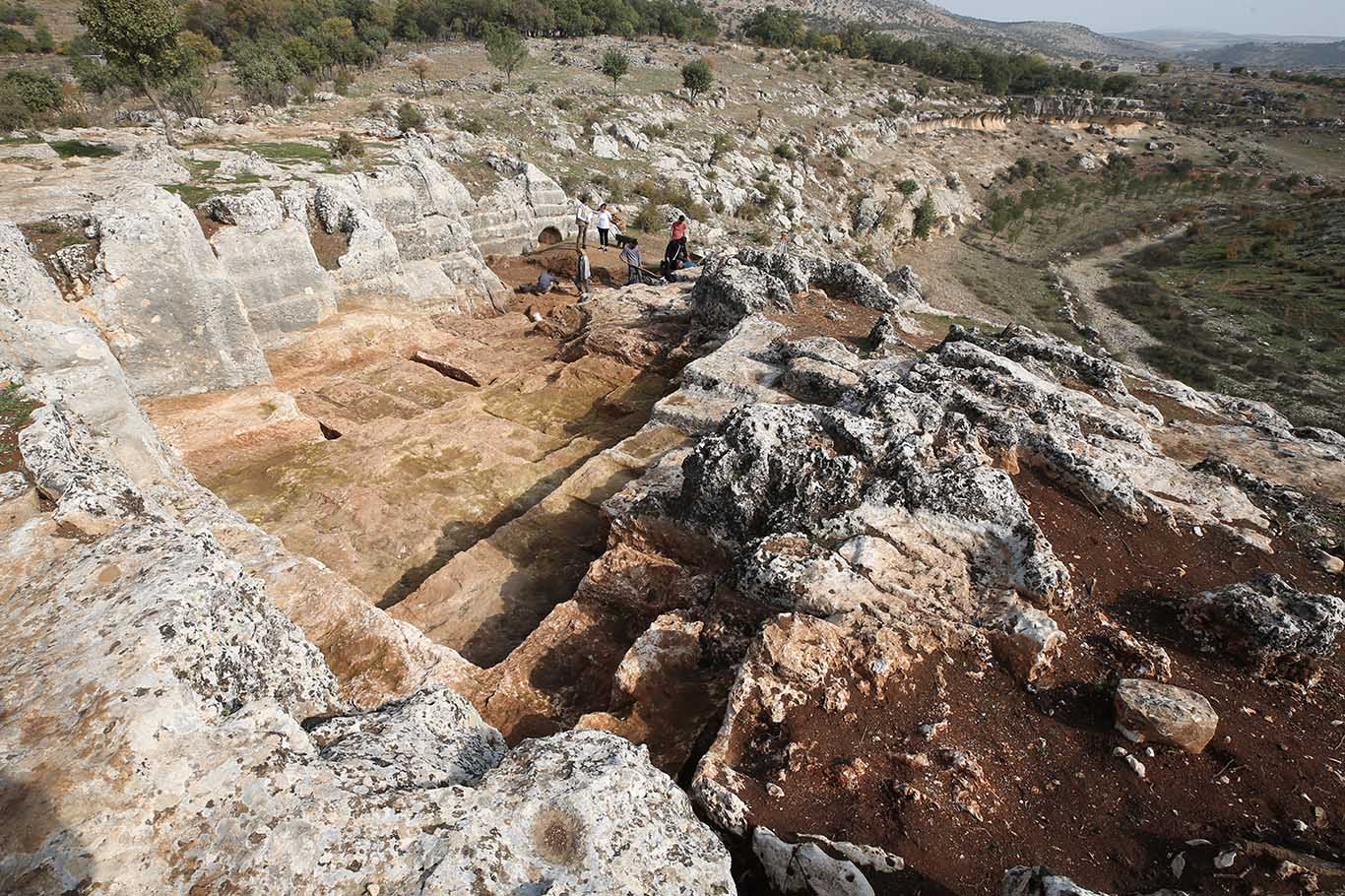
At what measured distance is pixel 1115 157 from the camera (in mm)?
69438

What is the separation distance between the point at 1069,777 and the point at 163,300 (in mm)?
14707

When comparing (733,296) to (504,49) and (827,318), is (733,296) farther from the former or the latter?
(504,49)

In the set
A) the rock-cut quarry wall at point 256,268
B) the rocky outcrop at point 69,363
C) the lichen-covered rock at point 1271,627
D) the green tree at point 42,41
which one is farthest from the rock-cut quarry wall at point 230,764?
the green tree at point 42,41

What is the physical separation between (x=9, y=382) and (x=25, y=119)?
21268 mm

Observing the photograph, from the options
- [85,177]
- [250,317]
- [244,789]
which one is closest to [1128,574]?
[244,789]

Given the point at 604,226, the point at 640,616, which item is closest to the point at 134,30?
the point at 604,226

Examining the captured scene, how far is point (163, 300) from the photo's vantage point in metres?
11.3

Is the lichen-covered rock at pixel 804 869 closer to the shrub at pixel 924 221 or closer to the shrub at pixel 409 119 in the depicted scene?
the shrub at pixel 409 119

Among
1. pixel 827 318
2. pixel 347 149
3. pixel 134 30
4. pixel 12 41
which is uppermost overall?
pixel 134 30

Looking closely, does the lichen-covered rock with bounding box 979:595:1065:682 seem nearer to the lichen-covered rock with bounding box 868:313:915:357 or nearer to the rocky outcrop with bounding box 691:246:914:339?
the lichen-covered rock with bounding box 868:313:915:357

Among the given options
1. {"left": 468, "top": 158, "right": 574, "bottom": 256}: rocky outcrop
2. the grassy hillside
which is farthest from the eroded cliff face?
the grassy hillside

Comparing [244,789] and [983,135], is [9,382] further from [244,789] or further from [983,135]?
[983,135]

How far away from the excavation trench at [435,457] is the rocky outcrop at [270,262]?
0.53 m

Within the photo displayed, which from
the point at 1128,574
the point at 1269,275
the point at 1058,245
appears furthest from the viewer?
the point at 1058,245
